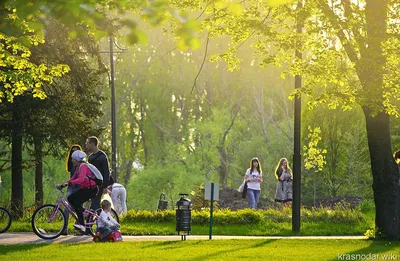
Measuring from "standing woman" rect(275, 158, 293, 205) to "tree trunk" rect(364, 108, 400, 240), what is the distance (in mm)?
8750

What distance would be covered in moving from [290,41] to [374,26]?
6.97ft

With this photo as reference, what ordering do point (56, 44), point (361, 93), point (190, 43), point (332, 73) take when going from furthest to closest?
point (56, 44) → point (332, 73) → point (361, 93) → point (190, 43)

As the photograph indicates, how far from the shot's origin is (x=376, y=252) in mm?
15453

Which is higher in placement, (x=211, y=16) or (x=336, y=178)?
(x=211, y=16)

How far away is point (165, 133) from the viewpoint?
69.1 metres

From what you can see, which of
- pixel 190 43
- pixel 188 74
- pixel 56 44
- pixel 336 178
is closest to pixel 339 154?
pixel 336 178

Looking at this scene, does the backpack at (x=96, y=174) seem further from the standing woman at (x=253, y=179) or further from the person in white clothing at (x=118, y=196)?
the standing woman at (x=253, y=179)

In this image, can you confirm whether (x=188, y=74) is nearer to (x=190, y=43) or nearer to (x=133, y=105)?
(x=133, y=105)

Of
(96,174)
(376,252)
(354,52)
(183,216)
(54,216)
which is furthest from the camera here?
(183,216)

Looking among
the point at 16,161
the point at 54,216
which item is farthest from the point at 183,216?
the point at 16,161

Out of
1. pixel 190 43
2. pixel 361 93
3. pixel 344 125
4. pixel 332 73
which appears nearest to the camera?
pixel 190 43

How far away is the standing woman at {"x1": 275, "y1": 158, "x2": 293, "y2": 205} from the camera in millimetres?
27359

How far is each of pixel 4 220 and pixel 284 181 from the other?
34.7ft

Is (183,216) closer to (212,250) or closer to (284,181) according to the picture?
(212,250)
